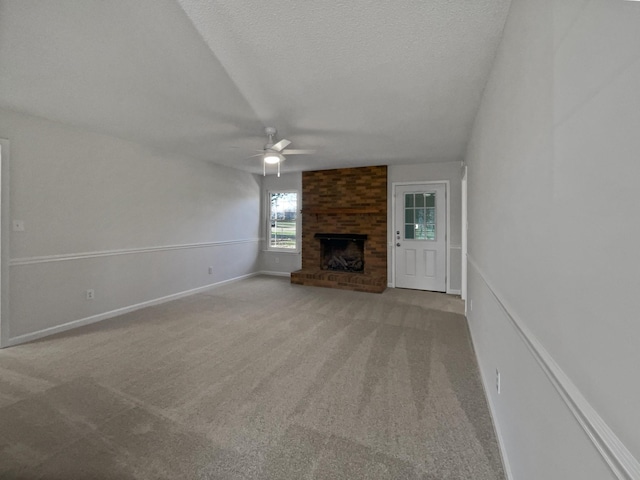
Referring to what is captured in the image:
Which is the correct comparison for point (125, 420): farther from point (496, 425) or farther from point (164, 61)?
point (164, 61)

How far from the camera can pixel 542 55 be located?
3.18 ft

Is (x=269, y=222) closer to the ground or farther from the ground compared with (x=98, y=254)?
farther from the ground

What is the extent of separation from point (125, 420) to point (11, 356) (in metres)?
1.91

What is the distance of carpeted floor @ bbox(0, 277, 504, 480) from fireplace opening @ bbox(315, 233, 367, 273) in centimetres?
250

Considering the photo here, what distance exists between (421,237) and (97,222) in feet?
17.2

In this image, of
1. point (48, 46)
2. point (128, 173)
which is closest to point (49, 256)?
point (128, 173)

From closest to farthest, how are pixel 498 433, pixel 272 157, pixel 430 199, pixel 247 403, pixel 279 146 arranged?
pixel 498 433, pixel 247 403, pixel 279 146, pixel 272 157, pixel 430 199

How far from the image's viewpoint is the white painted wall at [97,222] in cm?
292

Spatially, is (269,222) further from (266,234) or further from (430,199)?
(430,199)

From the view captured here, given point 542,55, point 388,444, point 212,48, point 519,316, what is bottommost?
point 388,444

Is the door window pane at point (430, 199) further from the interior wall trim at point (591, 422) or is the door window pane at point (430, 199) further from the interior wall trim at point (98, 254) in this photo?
the interior wall trim at point (591, 422)

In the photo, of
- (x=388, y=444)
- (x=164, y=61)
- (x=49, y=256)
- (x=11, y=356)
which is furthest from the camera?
(x=49, y=256)

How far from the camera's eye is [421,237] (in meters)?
5.29

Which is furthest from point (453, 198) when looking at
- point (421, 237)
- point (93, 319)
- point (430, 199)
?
point (93, 319)
